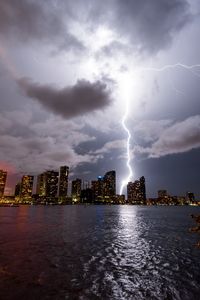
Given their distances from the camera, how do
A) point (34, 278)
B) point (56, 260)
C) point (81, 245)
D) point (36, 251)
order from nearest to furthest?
point (34, 278) → point (56, 260) → point (36, 251) → point (81, 245)

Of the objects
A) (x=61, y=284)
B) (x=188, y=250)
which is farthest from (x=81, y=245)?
(x=61, y=284)

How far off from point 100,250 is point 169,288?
578 inches

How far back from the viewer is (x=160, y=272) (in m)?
20.8

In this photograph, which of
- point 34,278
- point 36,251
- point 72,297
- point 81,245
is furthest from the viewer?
point 81,245

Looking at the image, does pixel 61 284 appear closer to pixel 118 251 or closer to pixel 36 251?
pixel 36 251

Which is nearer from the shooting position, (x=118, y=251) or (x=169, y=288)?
(x=169, y=288)

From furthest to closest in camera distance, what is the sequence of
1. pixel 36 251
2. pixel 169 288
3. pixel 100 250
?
pixel 100 250 → pixel 36 251 → pixel 169 288

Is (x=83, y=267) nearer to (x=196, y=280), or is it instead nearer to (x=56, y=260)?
(x=56, y=260)

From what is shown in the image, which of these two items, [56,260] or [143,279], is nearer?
[143,279]

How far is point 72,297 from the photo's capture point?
14484 millimetres

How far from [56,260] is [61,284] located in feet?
24.8

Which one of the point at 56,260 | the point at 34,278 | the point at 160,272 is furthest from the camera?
the point at 56,260

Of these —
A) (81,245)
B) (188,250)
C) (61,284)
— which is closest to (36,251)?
(81,245)

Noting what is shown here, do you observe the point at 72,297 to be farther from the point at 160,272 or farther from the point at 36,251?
the point at 36,251
